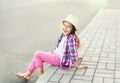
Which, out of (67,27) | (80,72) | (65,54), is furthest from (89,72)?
(67,27)

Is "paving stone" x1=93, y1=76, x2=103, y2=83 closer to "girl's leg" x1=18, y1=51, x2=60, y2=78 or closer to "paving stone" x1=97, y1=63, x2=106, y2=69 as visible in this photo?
"paving stone" x1=97, y1=63, x2=106, y2=69

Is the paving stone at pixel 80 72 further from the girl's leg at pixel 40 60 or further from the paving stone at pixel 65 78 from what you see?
the girl's leg at pixel 40 60

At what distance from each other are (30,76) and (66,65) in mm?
665

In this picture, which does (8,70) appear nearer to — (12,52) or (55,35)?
(12,52)

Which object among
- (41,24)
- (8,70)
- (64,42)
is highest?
(64,42)

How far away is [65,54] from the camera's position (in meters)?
5.97

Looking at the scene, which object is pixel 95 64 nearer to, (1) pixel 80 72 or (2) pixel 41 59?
(1) pixel 80 72

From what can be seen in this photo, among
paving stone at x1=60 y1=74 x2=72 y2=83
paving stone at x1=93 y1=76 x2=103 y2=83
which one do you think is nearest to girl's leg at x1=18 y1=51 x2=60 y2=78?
paving stone at x1=60 y1=74 x2=72 y2=83

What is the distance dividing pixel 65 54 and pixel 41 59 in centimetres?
Result: 43

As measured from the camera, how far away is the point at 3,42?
9164mm

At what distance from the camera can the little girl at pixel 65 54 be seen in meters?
5.90

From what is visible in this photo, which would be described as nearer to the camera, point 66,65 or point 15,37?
point 66,65

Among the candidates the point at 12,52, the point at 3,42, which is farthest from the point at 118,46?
the point at 3,42

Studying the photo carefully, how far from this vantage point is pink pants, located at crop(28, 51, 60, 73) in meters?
5.98
